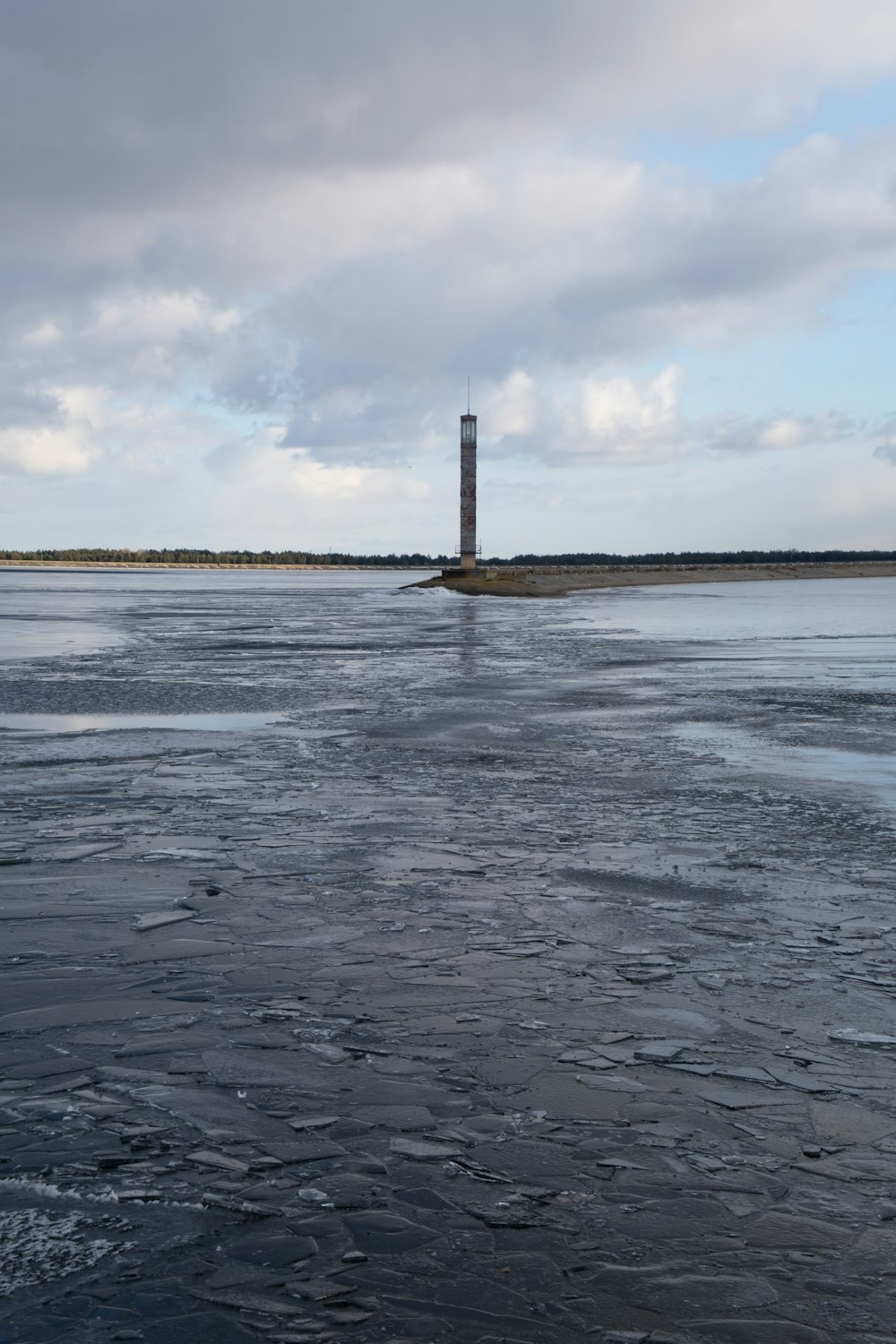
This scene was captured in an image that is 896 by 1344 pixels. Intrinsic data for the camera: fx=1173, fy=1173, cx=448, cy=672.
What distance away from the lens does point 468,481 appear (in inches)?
3263

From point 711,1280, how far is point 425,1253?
78 cm

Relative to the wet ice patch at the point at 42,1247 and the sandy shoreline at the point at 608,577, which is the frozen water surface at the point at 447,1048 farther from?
the sandy shoreline at the point at 608,577

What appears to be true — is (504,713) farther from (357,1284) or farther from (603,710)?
(357,1284)

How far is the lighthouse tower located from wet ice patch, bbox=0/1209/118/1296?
8071cm

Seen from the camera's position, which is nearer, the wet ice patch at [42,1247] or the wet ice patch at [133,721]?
the wet ice patch at [42,1247]

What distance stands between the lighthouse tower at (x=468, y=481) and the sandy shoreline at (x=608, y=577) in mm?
3044

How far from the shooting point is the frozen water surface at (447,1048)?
315 centimetres

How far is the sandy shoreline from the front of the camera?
80250 millimetres

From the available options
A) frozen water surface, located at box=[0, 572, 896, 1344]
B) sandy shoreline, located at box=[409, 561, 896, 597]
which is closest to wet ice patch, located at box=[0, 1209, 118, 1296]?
frozen water surface, located at box=[0, 572, 896, 1344]

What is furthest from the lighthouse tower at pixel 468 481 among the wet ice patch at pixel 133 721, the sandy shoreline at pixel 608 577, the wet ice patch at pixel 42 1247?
the wet ice patch at pixel 42 1247

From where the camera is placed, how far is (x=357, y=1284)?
3133 mm

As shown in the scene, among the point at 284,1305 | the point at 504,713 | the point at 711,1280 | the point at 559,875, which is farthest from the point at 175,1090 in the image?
the point at 504,713

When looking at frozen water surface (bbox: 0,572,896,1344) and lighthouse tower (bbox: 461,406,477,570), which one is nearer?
frozen water surface (bbox: 0,572,896,1344)

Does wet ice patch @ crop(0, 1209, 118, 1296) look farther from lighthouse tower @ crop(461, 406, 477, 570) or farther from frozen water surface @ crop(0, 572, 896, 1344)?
lighthouse tower @ crop(461, 406, 477, 570)
